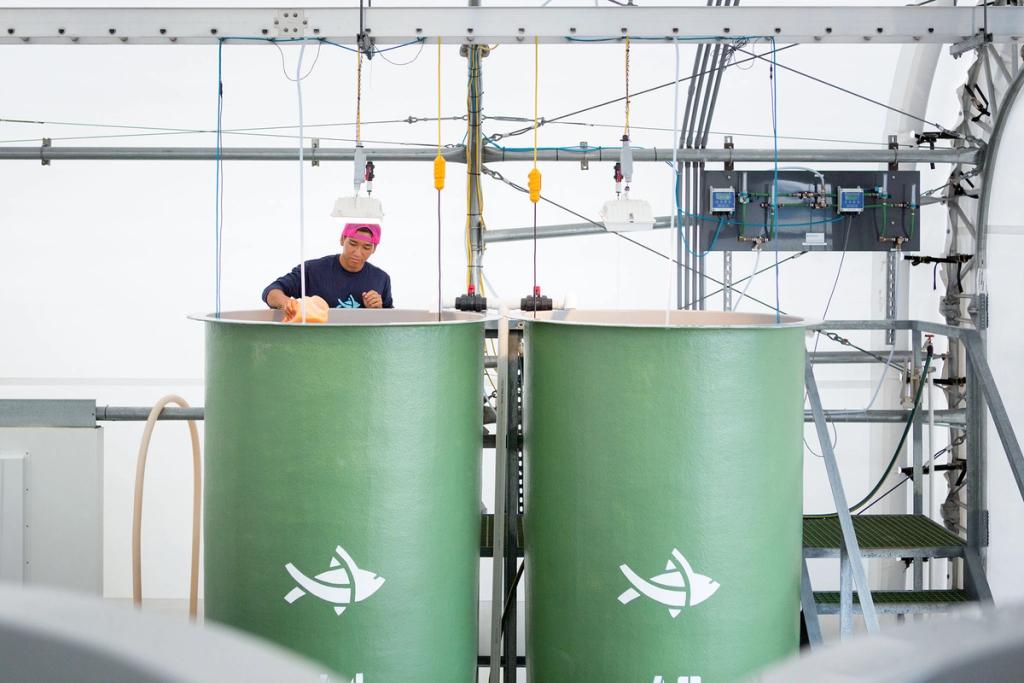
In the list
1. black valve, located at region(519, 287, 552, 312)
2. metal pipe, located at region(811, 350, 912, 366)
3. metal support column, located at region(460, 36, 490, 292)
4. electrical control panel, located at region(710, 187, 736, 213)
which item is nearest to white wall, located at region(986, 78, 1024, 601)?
metal pipe, located at region(811, 350, 912, 366)

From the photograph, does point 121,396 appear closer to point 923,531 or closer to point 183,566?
point 183,566

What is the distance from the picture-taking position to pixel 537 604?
242 cm

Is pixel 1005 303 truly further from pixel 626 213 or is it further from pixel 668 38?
pixel 668 38

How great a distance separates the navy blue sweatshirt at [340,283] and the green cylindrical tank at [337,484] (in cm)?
179

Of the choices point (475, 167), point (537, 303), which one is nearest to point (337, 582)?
point (537, 303)

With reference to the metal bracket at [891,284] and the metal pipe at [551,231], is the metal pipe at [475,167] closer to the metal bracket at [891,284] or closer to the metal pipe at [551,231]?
the metal pipe at [551,231]

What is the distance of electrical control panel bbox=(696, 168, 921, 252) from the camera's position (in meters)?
5.86

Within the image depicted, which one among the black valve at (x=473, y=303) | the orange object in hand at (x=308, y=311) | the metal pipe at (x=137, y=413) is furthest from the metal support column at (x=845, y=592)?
the metal pipe at (x=137, y=413)

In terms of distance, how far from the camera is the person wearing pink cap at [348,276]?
3.91m

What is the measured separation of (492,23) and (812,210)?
316cm

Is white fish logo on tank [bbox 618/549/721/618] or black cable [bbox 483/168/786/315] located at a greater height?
black cable [bbox 483/168/786/315]

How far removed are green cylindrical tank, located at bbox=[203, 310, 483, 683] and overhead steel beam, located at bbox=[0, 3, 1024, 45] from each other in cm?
149

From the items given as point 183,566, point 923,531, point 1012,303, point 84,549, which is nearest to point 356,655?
point 84,549

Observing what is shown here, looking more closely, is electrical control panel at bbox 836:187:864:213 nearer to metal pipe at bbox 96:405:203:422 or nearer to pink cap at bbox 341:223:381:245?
pink cap at bbox 341:223:381:245
